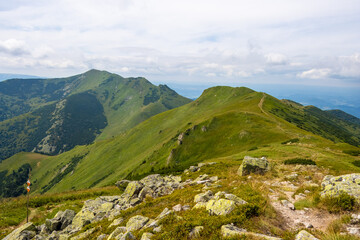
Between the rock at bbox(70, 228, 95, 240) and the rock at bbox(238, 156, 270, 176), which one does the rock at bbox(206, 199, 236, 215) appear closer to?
the rock at bbox(238, 156, 270, 176)

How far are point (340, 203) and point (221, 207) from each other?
7440 mm

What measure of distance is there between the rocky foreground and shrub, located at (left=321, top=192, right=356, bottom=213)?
46 cm

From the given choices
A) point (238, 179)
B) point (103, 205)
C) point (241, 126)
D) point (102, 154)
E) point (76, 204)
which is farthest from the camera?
point (102, 154)

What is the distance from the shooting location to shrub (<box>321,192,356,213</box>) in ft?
35.6

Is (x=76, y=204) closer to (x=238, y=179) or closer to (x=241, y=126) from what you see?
(x=238, y=179)

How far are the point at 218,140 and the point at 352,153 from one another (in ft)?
161

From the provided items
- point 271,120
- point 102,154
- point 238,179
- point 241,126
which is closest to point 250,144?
point 241,126

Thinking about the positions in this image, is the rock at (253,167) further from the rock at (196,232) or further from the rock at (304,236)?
the rock at (196,232)

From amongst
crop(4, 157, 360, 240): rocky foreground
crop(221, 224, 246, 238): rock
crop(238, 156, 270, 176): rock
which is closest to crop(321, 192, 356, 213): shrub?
crop(4, 157, 360, 240): rocky foreground

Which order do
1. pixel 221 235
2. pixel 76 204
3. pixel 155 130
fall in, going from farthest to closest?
pixel 155 130, pixel 76 204, pixel 221 235

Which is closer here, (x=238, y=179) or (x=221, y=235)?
(x=221, y=235)

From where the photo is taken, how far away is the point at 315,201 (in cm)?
1244

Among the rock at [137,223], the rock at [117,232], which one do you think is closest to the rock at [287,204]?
the rock at [137,223]

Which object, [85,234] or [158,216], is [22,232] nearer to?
[85,234]
